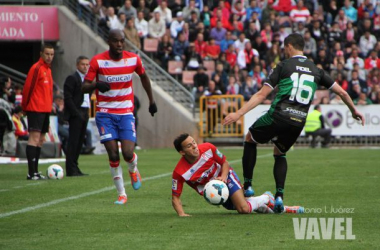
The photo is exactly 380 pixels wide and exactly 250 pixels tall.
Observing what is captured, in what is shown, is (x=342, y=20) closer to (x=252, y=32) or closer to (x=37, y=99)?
(x=252, y=32)

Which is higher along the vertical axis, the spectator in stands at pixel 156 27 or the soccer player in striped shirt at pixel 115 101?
the soccer player in striped shirt at pixel 115 101

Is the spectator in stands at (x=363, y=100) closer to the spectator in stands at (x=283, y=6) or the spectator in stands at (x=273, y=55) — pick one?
the spectator in stands at (x=273, y=55)

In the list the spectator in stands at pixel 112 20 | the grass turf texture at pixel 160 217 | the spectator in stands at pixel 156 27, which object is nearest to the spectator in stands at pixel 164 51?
the spectator in stands at pixel 156 27

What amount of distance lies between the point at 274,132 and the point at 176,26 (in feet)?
66.7

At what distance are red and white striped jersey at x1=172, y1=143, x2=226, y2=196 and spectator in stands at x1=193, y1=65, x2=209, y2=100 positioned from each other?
18.8 metres

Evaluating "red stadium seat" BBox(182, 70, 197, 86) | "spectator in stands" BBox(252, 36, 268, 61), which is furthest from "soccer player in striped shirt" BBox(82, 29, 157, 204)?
"spectator in stands" BBox(252, 36, 268, 61)

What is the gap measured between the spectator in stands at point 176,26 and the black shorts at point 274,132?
20031 millimetres

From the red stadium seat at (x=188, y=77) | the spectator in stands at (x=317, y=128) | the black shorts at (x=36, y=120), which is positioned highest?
the black shorts at (x=36, y=120)

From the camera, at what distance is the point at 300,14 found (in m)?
30.4

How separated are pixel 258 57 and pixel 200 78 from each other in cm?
226

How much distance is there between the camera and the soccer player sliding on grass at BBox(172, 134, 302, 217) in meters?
8.84

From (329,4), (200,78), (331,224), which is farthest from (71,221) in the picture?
(329,4)

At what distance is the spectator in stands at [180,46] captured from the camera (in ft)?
93.9

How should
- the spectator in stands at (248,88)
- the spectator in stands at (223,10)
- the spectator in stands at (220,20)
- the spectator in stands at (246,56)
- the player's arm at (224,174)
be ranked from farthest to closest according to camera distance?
1. the spectator in stands at (223,10)
2. the spectator in stands at (220,20)
3. the spectator in stands at (246,56)
4. the spectator in stands at (248,88)
5. the player's arm at (224,174)
